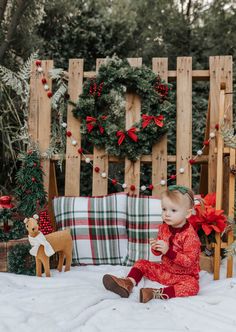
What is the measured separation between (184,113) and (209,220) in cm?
115

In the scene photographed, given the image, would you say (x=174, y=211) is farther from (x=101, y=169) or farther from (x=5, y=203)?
(x=5, y=203)

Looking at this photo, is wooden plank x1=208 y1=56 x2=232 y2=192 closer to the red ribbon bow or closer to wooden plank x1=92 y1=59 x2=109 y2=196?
wooden plank x1=92 y1=59 x2=109 y2=196

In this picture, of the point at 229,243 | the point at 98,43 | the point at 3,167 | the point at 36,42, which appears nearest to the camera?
the point at 229,243

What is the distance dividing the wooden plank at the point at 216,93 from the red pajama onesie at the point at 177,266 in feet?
3.12

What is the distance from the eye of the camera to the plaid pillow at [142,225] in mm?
3766

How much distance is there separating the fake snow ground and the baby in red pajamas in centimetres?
7

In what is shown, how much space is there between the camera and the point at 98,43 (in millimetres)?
7590

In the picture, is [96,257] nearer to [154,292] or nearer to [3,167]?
[154,292]

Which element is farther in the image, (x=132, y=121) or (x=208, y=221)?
(x=132, y=121)

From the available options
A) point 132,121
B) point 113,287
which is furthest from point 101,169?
point 113,287

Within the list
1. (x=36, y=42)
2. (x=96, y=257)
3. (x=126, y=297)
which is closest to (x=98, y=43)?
(x=36, y=42)

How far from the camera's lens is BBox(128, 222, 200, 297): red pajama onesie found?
2.98 metres

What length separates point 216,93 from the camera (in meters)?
4.06

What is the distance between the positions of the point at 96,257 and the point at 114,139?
1013 millimetres
